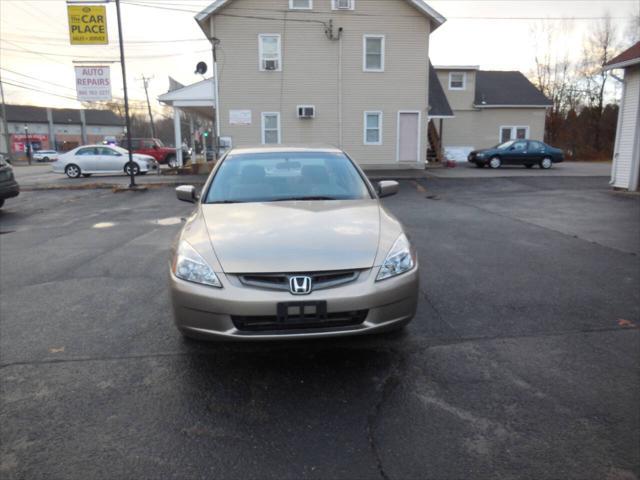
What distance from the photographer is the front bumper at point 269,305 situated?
3.08 meters

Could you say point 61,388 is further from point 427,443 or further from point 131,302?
point 427,443

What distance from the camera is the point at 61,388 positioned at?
3275mm

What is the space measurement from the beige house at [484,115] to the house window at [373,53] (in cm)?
1092

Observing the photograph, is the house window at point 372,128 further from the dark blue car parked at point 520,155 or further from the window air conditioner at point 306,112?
the dark blue car parked at point 520,155

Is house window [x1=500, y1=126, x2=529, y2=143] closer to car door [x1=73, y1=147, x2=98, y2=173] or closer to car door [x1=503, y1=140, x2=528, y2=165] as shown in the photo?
car door [x1=503, y1=140, x2=528, y2=165]

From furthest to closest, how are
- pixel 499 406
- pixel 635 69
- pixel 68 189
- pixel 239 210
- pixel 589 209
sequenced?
pixel 68 189
pixel 635 69
pixel 589 209
pixel 239 210
pixel 499 406

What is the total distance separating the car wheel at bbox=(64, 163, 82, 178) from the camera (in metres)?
22.0

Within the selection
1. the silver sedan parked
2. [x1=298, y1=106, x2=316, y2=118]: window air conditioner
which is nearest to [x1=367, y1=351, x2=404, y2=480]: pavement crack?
[x1=298, y1=106, x2=316, y2=118]: window air conditioner

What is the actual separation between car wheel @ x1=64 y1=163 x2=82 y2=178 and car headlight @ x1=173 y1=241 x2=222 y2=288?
2120 cm

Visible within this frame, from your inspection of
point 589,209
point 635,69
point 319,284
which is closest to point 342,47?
point 635,69

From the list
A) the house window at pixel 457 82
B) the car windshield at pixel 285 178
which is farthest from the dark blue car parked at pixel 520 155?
the car windshield at pixel 285 178

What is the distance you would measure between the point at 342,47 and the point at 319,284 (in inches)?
813

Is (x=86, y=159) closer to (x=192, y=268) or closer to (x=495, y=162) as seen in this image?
(x=495, y=162)

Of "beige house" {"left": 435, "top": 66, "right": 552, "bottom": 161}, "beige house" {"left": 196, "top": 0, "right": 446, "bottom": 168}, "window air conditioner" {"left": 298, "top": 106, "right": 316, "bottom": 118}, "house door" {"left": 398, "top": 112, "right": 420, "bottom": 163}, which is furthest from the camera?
"beige house" {"left": 435, "top": 66, "right": 552, "bottom": 161}
